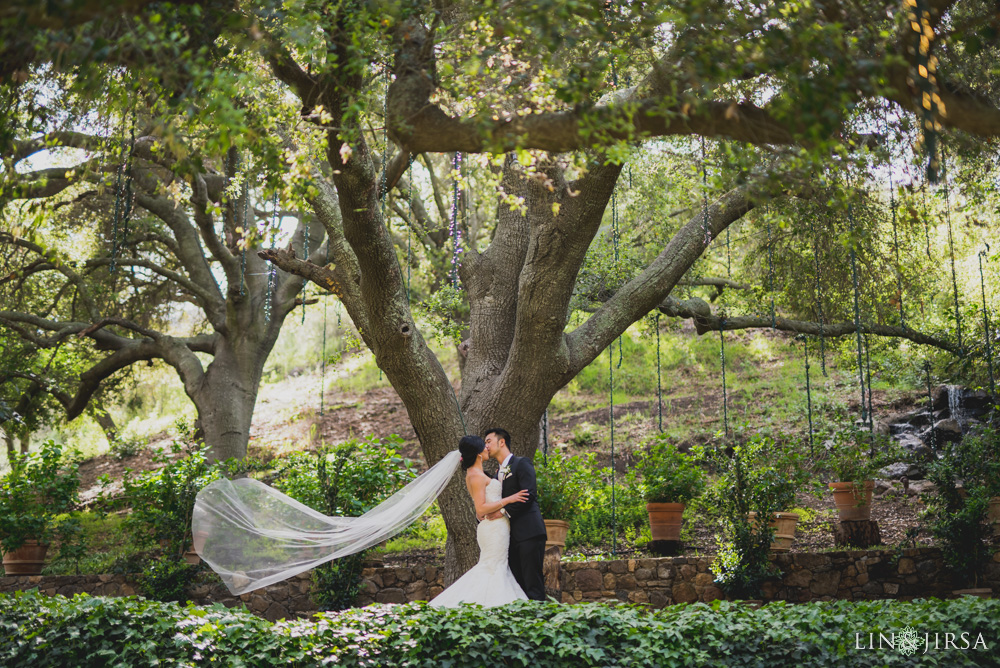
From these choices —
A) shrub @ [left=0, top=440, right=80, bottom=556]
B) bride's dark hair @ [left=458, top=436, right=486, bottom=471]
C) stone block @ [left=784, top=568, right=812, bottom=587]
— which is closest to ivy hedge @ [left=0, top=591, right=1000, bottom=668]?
bride's dark hair @ [left=458, top=436, right=486, bottom=471]

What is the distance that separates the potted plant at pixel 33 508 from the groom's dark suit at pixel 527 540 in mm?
6271

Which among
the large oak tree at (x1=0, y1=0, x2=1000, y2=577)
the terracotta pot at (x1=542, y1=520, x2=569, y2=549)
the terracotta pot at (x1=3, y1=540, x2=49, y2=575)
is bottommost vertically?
the terracotta pot at (x1=3, y1=540, x2=49, y2=575)

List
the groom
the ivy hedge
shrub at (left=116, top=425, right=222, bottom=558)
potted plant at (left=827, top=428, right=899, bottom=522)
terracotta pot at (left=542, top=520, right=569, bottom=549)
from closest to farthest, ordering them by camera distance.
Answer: the ivy hedge < the groom < potted plant at (left=827, top=428, right=899, bottom=522) < terracotta pot at (left=542, top=520, right=569, bottom=549) < shrub at (left=116, top=425, right=222, bottom=558)

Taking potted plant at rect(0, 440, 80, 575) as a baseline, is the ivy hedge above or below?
below

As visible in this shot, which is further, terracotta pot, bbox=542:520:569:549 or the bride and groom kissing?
terracotta pot, bbox=542:520:569:549

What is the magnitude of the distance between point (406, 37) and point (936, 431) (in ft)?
31.9

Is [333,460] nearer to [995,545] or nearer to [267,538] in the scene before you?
[267,538]

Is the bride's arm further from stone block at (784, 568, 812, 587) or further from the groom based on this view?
stone block at (784, 568, 812, 587)

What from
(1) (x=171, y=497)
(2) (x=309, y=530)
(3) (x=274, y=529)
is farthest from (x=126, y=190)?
(2) (x=309, y=530)

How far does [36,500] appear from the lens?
33.2 ft

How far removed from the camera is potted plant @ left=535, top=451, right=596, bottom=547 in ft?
27.6

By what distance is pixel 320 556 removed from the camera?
21.9ft

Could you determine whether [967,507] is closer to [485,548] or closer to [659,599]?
[659,599]

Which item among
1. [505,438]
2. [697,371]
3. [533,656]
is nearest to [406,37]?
[505,438]
